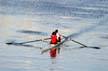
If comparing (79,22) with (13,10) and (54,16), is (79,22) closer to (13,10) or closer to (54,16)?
(54,16)

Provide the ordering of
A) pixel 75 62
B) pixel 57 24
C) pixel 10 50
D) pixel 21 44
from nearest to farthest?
1. pixel 75 62
2. pixel 10 50
3. pixel 21 44
4. pixel 57 24

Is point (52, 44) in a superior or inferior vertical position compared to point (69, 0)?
inferior

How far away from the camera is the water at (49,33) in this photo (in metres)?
32.1

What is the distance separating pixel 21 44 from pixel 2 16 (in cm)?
2285

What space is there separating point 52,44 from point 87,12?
3516 centimetres

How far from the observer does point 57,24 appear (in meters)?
56.6

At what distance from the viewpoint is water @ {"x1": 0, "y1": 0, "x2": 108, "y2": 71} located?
32.1m

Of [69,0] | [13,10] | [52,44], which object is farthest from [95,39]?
[69,0]

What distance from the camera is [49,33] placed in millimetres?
48094

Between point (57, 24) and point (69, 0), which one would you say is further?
point (69, 0)

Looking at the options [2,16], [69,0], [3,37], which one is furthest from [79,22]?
[69,0]

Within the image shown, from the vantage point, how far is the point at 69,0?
97688 mm

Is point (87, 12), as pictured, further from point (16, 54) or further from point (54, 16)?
point (16, 54)

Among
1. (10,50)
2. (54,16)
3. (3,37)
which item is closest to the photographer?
(10,50)
